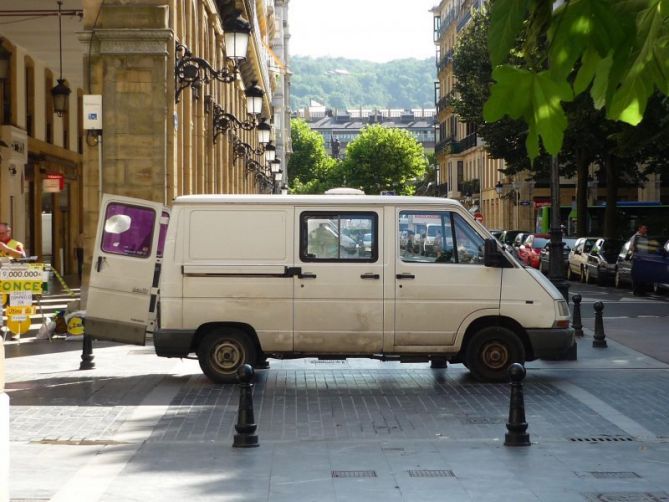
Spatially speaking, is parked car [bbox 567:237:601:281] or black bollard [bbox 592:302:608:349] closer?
black bollard [bbox 592:302:608:349]

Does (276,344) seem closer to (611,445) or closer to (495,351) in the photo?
(495,351)

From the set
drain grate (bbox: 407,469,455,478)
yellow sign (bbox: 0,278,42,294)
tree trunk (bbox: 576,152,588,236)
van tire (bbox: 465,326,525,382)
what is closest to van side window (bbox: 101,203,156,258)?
yellow sign (bbox: 0,278,42,294)

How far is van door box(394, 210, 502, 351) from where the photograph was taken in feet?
47.2

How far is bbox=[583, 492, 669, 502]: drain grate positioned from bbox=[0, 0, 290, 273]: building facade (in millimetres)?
14308

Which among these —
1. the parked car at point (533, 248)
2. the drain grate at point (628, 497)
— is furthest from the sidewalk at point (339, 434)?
the parked car at point (533, 248)

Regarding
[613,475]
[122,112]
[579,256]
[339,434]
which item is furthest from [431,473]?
[579,256]

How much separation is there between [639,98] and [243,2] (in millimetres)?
36450

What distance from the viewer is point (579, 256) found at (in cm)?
4178

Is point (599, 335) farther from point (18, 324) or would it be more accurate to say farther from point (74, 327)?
point (18, 324)

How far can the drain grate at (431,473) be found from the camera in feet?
29.8

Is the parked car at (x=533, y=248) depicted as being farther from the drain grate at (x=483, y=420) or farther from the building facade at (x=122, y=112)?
the drain grate at (x=483, y=420)

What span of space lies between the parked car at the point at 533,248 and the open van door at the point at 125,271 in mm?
31640

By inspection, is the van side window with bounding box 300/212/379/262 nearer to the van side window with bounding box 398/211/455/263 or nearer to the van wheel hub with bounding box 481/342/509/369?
the van side window with bounding box 398/211/455/263

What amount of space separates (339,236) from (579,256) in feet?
93.3
